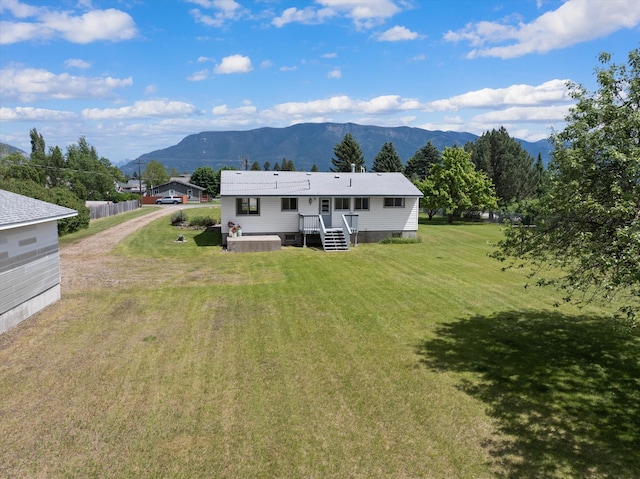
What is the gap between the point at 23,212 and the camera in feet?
36.5

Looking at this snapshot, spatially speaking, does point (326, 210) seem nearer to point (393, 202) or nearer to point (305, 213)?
point (305, 213)

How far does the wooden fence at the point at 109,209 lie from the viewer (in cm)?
3922

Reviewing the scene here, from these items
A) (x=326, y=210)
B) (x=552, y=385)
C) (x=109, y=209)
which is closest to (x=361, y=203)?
(x=326, y=210)

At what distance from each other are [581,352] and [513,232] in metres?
3.11

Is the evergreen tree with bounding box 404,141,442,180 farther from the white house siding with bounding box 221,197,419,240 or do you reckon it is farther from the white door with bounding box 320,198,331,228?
the white door with bounding box 320,198,331,228

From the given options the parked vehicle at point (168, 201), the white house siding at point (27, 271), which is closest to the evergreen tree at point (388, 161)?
the parked vehicle at point (168, 201)

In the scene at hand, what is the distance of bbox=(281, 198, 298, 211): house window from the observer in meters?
23.6

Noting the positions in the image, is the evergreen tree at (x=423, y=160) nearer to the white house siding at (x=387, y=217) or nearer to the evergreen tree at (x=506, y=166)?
the evergreen tree at (x=506, y=166)

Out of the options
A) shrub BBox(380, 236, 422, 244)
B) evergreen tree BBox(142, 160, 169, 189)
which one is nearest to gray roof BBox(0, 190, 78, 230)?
shrub BBox(380, 236, 422, 244)

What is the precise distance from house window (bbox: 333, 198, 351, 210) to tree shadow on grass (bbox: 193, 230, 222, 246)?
22.4 feet

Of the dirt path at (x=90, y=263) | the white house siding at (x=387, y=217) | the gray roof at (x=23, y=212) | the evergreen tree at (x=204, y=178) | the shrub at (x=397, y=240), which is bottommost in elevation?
the dirt path at (x=90, y=263)

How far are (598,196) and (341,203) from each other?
17727 mm

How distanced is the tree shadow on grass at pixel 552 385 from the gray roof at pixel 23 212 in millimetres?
9837

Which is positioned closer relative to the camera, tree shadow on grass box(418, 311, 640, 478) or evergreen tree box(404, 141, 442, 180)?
tree shadow on grass box(418, 311, 640, 478)
